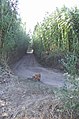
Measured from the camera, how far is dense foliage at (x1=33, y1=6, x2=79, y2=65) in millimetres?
8500

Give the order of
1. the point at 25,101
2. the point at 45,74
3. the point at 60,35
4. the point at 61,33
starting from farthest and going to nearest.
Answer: the point at 60,35, the point at 61,33, the point at 45,74, the point at 25,101

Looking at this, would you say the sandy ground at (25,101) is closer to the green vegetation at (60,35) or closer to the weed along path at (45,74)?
the weed along path at (45,74)

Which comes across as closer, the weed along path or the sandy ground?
the sandy ground

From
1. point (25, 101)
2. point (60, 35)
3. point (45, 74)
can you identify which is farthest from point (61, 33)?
point (25, 101)

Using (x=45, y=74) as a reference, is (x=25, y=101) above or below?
above

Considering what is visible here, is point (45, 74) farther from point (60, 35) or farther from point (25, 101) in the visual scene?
point (25, 101)

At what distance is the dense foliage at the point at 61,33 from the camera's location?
8500mm

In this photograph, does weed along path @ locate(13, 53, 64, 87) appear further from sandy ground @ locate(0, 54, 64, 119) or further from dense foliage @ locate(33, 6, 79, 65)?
sandy ground @ locate(0, 54, 64, 119)

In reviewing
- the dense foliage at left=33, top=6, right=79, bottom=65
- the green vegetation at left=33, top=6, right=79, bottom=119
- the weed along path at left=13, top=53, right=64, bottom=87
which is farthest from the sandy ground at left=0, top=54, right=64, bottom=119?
the dense foliage at left=33, top=6, right=79, bottom=65

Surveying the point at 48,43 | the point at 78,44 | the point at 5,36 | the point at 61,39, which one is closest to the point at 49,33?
the point at 48,43

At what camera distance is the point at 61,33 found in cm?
904

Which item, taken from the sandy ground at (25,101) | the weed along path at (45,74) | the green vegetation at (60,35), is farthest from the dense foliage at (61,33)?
the sandy ground at (25,101)

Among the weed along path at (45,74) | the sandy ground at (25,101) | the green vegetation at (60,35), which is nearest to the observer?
the sandy ground at (25,101)

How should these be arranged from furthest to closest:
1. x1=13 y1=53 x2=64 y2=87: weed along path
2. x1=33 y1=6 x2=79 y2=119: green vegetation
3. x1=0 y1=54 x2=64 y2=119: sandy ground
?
x1=33 y1=6 x2=79 y2=119: green vegetation → x1=13 y1=53 x2=64 y2=87: weed along path → x1=0 y1=54 x2=64 y2=119: sandy ground
